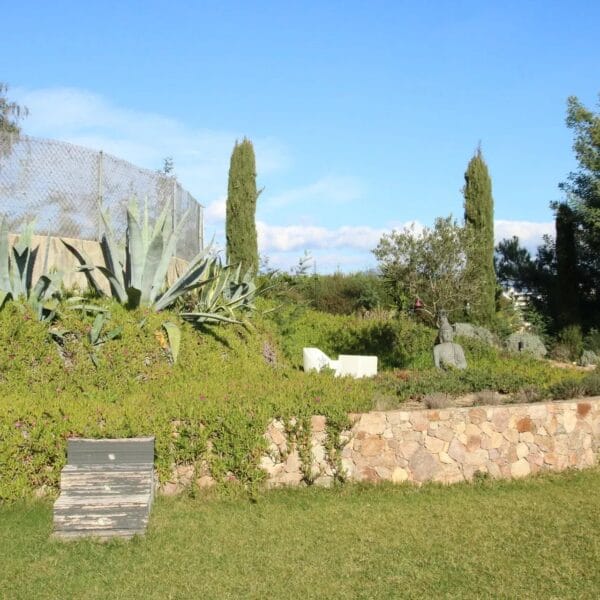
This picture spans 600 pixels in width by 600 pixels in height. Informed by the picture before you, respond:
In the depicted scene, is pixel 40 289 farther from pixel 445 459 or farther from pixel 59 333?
pixel 445 459

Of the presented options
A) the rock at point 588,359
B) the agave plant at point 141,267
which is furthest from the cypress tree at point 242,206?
the agave plant at point 141,267

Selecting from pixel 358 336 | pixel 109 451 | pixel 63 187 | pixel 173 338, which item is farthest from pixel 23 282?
pixel 358 336

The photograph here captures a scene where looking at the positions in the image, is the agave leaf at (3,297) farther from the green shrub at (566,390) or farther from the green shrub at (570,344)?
the green shrub at (570,344)

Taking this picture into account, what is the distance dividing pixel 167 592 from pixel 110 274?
4.75 m

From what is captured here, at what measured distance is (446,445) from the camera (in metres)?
7.27

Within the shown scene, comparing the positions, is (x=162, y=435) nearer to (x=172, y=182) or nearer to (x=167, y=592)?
(x=167, y=592)

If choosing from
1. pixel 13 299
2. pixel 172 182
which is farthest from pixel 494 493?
pixel 172 182

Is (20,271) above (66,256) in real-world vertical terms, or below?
below

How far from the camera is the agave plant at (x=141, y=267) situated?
8.24 metres

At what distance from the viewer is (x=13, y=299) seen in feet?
25.9

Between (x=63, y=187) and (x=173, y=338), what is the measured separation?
18.6 feet

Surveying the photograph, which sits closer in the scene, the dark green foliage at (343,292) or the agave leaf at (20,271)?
the agave leaf at (20,271)

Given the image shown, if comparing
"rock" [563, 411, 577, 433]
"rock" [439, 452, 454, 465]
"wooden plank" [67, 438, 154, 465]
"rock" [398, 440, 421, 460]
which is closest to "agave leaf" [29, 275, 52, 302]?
"wooden plank" [67, 438, 154, 465]

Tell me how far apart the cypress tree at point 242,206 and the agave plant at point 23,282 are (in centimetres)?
1334
